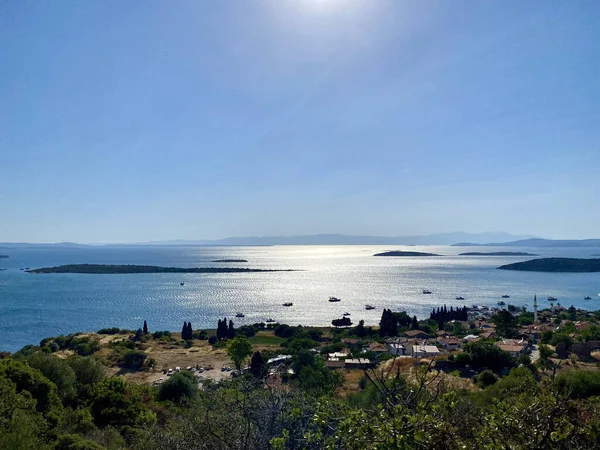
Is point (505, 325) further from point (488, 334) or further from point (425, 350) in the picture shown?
point (425, 350)

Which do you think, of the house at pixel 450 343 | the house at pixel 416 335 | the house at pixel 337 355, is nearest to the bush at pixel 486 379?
the house at pixel 337 355

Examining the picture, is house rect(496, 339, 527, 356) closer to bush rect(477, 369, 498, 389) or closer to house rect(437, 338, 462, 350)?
house rect(437, 338, 462, 350)

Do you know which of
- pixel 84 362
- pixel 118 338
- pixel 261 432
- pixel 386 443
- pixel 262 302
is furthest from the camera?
pixel 262 302

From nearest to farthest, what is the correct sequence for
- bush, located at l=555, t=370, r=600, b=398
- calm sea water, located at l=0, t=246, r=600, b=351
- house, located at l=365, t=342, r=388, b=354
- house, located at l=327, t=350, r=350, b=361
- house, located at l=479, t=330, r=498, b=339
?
bush, located at l=555, t=370, r=600, b=398 → house, located at l=327, t=350, r=350, b=361 → house, located at l=365, t=342, r=388, b=354 → house, located at l=479, t=330, r=498, b=339 → calm sea water, located at l=0, t=246, r=600, b=351

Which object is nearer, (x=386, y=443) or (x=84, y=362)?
(x=386, y=443)

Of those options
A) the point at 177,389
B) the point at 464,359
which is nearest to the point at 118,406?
the point at 177,389

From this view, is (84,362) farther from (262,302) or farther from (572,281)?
(572,281)

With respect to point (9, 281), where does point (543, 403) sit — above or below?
above

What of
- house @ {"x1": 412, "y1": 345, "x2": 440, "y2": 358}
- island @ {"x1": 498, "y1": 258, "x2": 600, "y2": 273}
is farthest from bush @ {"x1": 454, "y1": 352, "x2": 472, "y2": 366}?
island @ {"x1": 498, "y1": 258, "x2": 600, "y2": 273}

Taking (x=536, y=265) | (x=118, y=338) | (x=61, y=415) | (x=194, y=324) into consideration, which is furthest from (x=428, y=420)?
(x=536, y=265)
